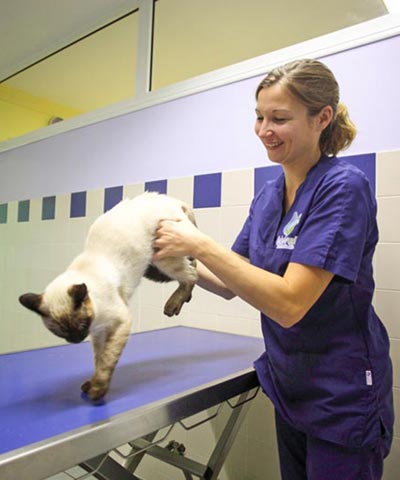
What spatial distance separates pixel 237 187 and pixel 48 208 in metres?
1.34

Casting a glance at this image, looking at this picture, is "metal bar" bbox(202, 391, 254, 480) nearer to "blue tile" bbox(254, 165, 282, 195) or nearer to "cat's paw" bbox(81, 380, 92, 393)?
"cat's paw" bbox(81, 380, 92, 393)

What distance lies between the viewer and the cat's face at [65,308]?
30.5 inches

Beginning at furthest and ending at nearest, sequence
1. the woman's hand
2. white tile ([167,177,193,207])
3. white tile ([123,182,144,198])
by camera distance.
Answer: white tile ([123,182,144,198]), white tile ([167,177,193,207]), the woman's hand

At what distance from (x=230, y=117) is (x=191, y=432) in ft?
4.44

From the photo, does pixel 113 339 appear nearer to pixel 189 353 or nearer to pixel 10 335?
pixel 189 353

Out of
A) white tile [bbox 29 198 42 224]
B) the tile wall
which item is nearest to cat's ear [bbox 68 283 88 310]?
the tile wall

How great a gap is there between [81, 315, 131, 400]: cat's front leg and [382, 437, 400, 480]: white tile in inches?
38.0

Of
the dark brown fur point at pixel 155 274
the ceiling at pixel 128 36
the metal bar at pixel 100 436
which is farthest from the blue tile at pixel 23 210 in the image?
the metal bar at pixel 100 436

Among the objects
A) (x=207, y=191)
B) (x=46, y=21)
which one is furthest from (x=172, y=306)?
(x=46, y=21)

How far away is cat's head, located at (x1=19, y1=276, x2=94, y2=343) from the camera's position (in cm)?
78

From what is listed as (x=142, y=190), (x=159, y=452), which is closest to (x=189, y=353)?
(x=159, y=452)

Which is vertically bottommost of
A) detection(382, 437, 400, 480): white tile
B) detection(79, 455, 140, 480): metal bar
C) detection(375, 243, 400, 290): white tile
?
detection(382, 437, 400, 480): white tile

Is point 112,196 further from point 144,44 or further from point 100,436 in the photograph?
point 100,436

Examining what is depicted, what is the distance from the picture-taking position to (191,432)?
1756mm
